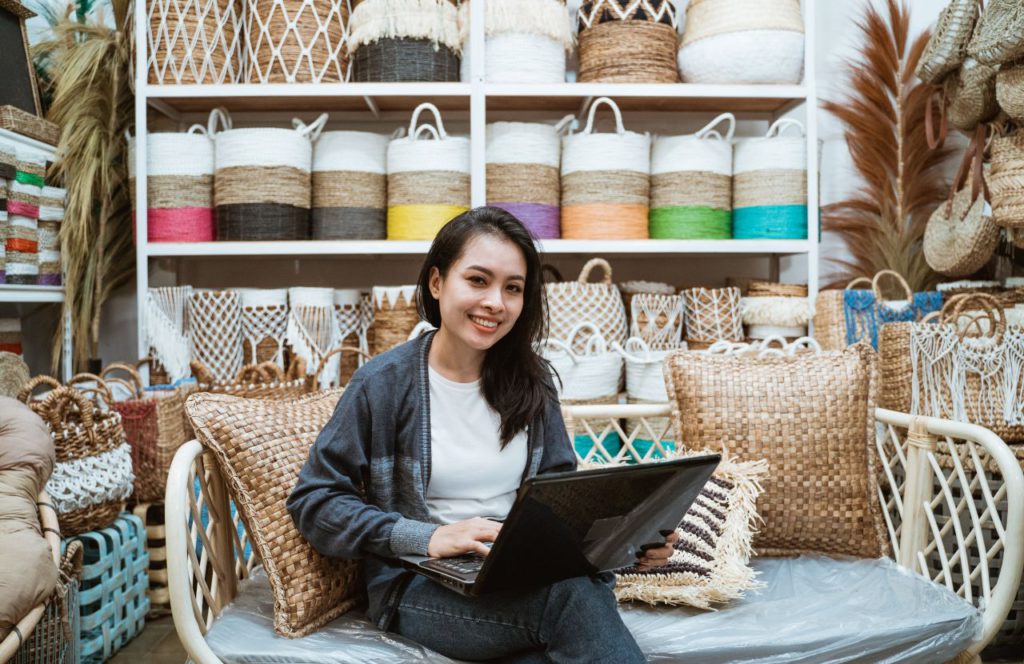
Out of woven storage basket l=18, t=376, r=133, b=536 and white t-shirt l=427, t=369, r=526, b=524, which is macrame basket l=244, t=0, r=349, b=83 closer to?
woven storage basket l=18, t=376, r=133, b=536

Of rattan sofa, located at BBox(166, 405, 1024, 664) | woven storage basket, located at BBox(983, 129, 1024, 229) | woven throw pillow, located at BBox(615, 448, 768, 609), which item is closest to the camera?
rattan sofa, located at BBox(166, 405, 1024, 664)

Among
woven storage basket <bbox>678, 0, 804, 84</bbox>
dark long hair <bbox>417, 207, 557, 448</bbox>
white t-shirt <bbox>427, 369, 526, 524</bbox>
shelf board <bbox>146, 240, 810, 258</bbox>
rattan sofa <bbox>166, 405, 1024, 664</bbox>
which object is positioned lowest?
rattan sofa <bbox>166, 405, 1024, 664</bbox>

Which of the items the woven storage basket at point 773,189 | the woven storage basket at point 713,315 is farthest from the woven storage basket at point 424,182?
the woven storage basket at point 773,189

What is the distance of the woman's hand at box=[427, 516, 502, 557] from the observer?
1.15 m

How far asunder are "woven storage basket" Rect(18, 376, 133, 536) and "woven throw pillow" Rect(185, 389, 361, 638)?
27.7 inches

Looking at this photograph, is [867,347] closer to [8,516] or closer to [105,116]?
[8,516]

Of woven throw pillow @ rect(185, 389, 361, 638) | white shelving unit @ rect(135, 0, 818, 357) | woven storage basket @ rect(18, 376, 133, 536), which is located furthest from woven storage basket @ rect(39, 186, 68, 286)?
woven throw pillow @ rect(185, 389, 361, 638)

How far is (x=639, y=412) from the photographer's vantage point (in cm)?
188

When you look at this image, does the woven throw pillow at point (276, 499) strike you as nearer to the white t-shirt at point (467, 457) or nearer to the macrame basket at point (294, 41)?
the white t-shirt at point (467, 457)

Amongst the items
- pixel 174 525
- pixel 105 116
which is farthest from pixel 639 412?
pixel 105 116

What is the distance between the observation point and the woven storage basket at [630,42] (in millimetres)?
2707

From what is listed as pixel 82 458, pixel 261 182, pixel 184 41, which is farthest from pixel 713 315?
pixel 184 41

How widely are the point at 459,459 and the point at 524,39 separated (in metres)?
1.79

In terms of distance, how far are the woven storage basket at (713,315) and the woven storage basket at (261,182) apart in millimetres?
1346
